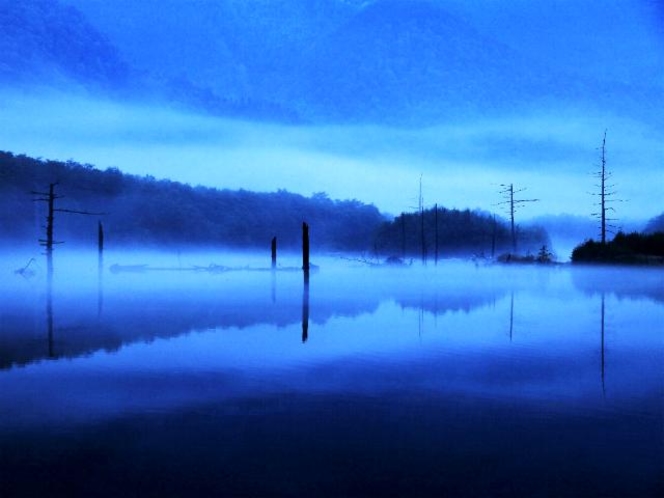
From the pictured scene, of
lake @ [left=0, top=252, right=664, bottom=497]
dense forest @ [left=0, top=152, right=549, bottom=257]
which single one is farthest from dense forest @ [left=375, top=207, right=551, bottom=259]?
lake @ [left=0, top=252, right=664, bottom=497]

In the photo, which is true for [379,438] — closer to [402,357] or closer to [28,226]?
[402,357]

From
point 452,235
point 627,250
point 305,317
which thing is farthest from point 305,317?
point 452,235

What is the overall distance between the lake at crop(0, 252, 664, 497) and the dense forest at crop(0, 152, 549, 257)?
74596mm

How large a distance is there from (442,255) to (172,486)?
→ 90999 mm

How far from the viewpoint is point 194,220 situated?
117m

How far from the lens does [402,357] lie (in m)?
9.20

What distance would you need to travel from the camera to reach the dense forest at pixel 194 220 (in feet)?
312

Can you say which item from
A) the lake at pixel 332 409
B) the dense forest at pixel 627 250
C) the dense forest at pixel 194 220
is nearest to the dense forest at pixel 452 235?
the dense forest at pixel 194 220

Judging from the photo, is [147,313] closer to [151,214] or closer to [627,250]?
[627,250]

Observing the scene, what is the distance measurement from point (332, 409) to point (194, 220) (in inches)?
4460

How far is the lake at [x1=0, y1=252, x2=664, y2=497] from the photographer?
174 inches

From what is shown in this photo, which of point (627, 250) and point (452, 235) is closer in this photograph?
point (627, 250)

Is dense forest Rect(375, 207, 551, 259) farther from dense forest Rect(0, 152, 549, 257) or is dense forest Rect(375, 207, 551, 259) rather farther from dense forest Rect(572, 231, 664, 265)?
dense forest Rect(572, 231, 664, 265)

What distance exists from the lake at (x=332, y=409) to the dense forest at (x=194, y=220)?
74596 millimetres
